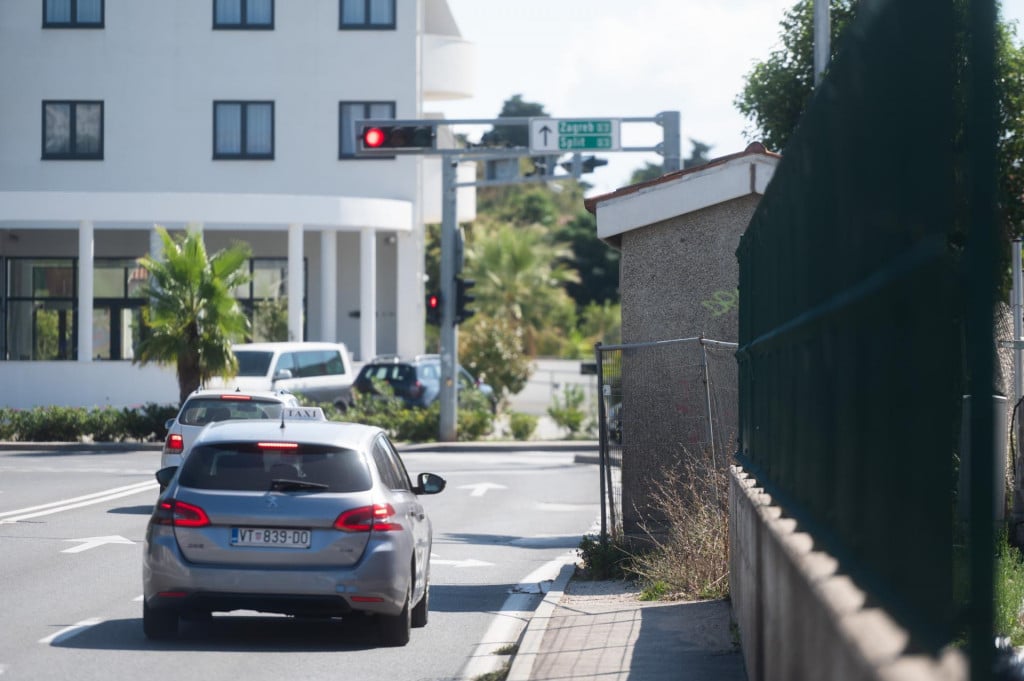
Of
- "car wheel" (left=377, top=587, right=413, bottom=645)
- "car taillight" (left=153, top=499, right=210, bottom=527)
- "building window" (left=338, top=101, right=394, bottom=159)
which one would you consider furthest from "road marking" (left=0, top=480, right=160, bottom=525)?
"building window" (left=338, top=101, right=394, bottom=159)

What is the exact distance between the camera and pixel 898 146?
12.1ft

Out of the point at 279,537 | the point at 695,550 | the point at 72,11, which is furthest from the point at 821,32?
the point at 72,11

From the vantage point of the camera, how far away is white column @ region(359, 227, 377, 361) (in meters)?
40.4

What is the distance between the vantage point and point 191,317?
28.9 metres

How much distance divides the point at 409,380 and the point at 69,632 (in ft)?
84.2

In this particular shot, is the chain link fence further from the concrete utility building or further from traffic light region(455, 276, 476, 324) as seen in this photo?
traffic light region(455, 276, 476, 324)

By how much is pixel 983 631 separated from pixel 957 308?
0.72 m

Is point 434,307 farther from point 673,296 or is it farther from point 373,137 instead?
point 673,296

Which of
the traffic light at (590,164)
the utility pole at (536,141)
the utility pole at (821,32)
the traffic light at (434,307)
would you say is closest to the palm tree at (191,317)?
the traffic light at (434,307)

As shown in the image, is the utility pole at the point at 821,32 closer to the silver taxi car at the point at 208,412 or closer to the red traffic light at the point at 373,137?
the silver taxi car at the point at 208,412

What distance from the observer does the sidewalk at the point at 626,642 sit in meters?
7.98

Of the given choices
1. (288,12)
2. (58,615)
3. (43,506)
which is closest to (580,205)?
(288,12)

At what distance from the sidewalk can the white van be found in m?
19.4

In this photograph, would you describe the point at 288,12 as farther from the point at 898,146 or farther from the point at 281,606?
the point at 898,146
